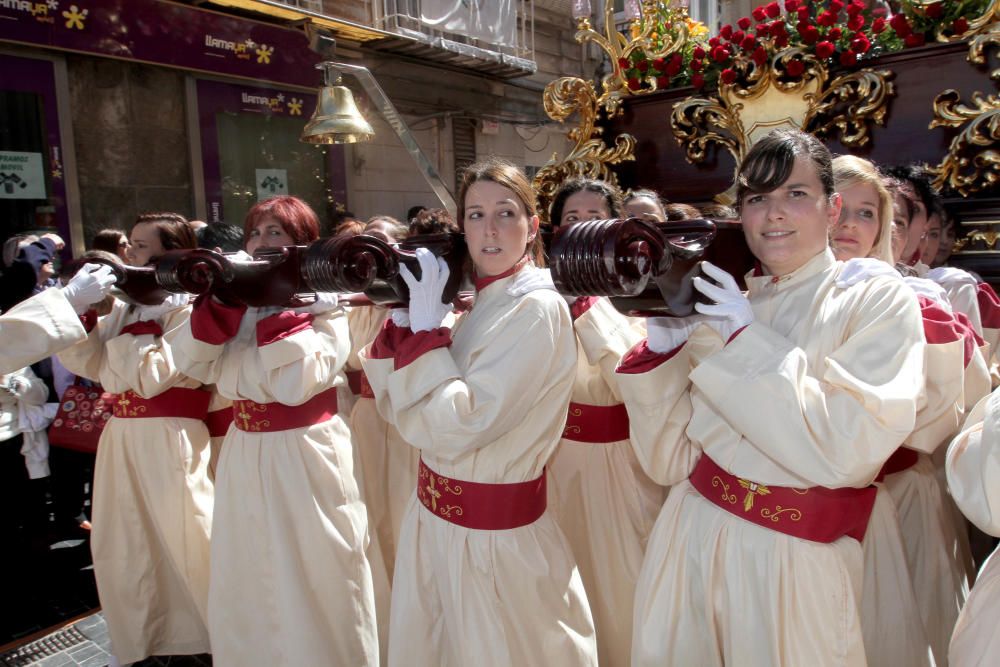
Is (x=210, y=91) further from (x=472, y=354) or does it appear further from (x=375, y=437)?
(x=472, y=354)

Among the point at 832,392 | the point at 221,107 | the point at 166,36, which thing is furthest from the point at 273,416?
the point at 221,107

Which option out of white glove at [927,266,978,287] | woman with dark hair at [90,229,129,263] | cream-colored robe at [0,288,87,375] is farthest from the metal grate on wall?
white glove at [927,266,978,287]

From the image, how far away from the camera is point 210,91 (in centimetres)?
811

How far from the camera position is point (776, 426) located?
1574mm

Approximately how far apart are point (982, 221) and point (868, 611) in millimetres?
1866

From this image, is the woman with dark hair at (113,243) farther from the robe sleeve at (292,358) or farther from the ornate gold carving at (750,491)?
the ornate gold carving at (750,491)

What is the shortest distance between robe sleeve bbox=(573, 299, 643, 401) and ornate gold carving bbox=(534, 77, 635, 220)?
1.47m

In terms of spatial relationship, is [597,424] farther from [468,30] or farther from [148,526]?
[468,30]

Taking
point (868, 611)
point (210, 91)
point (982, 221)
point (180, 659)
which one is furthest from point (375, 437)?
point (210, 91)

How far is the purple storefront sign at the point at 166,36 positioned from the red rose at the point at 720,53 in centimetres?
600

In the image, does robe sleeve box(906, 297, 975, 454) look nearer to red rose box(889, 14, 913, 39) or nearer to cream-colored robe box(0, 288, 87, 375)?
red rose box(889, 14, 913, 39)

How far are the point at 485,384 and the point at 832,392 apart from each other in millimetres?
861

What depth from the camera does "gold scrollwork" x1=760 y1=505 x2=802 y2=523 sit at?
1680mm

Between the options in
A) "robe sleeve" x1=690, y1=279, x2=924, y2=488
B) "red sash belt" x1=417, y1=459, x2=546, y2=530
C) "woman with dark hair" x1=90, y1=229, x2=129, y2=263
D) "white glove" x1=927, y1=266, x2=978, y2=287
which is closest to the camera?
"robe sleeve" x1=690, y1=279, x2=924, y2=488
